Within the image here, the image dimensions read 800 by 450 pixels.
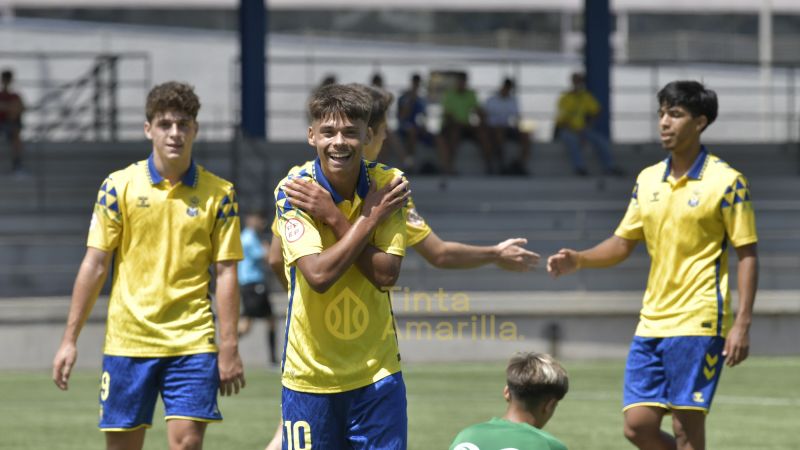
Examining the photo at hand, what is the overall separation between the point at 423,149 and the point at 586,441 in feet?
42.5

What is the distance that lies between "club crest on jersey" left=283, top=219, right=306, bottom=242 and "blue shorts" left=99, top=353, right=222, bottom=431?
66.3 inches

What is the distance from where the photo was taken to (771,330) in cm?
1773

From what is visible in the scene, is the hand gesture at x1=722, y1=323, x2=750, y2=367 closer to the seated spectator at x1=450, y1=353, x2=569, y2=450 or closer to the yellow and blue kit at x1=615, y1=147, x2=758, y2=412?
the yellow and blue kit at x1=615, y1=147, x2=758, y2=412

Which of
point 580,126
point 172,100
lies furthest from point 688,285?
point 580,126

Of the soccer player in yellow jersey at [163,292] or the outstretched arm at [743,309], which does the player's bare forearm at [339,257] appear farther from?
the outstretched arm at [743,309]

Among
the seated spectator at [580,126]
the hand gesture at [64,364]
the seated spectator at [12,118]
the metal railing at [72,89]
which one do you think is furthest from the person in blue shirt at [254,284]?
the hand gesture at [64,364]

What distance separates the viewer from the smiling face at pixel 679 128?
24.2 feet

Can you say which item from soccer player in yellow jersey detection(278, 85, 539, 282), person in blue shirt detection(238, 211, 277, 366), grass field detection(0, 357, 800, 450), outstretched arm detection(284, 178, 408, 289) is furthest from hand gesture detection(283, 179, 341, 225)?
person in blue shirt detection(238, 211, 277, 366)

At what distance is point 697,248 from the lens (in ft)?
24.0

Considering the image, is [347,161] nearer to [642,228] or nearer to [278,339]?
[642,228]

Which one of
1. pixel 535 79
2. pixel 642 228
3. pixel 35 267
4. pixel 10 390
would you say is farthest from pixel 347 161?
pixel 535 79

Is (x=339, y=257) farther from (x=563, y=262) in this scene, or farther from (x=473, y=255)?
(x=563, y=262)

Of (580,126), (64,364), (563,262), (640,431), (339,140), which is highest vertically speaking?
(580,126)

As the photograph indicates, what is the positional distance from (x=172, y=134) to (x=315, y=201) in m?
1.83
